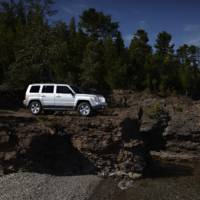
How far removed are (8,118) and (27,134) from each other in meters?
2.60

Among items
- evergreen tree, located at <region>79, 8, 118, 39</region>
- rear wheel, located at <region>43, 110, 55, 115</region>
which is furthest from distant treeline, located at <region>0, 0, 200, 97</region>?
rear wheel, located at <region>43, 110, 55, 115</region>

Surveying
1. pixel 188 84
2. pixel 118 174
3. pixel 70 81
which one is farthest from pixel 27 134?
pixel 188 84

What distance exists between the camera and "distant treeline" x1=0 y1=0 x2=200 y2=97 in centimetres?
4316

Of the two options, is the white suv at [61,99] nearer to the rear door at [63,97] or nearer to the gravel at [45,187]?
the rear door at [63,97]

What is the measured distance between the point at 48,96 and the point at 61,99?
1119 mm

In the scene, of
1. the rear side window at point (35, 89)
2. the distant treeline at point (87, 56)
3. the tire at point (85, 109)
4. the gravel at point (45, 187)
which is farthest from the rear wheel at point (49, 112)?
the distant treeline at point (87, 56)

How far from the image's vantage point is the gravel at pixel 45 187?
19438 millimetres

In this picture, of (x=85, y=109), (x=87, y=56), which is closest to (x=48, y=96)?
(x=85, y=109)

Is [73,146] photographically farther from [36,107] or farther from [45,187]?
[45,187]

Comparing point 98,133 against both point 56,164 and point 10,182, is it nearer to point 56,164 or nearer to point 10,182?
point 56,164

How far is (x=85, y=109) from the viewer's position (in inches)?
1057

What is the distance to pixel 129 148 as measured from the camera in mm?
26922

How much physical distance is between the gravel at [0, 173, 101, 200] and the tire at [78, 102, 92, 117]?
5.12m

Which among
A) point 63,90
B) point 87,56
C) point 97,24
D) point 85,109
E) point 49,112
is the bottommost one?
point 49,112
